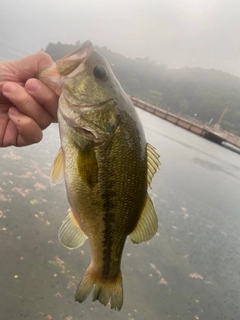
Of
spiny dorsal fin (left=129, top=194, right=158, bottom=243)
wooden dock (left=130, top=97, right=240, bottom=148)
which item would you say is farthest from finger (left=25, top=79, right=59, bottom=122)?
wooden dock (left=130, top=97, right=240, bottom=148)

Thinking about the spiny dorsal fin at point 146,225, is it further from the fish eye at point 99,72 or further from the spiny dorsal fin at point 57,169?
the fish eye at point 99,72

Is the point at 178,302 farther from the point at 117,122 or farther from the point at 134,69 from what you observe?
the point at 134,69

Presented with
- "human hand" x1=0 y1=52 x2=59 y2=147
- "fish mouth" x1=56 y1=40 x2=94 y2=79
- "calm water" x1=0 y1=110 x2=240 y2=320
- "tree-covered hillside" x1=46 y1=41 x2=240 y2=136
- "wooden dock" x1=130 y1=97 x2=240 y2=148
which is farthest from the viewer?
"tree-covered hillside" x1=46 y1=41 x2=240 y2=136

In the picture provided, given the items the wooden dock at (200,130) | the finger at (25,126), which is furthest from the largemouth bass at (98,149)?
the wooden dock at (200,130)

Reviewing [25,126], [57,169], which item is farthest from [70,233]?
[25,126]

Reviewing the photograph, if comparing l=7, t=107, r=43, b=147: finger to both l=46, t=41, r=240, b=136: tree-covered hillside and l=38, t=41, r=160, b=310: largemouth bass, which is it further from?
l=46, t=41, r=240, b=136: tree-covered hillside

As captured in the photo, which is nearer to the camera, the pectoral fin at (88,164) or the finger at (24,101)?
the pectoral fin at (88,164)
